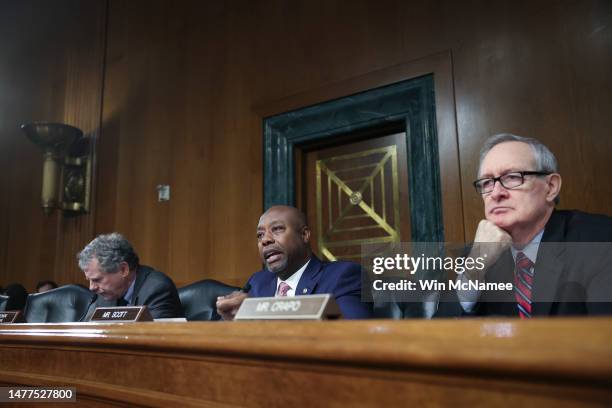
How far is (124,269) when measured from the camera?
2473mm

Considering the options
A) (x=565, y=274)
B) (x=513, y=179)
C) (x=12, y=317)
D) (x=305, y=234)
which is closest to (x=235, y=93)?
(x=305, y=234)

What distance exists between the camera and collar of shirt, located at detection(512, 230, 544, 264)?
137cm

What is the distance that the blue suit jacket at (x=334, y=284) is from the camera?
1.88m

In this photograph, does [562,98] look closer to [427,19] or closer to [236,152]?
[427,19]

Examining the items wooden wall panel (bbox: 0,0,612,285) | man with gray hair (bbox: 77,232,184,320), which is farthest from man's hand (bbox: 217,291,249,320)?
wooden wall panel (bbox: 0,0,612,285)

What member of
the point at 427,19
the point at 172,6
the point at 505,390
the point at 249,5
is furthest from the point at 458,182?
the point at 172,6

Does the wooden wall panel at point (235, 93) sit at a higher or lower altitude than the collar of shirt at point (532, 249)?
higher

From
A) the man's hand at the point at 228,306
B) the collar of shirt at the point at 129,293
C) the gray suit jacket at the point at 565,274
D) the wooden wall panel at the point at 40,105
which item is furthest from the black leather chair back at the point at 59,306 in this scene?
the gray suit jacket at the point at 565,274

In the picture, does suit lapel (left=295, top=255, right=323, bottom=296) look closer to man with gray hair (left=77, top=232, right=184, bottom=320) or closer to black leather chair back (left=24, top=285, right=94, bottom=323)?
man with gray hair (left=77, top=232, right=184, bottom=320)

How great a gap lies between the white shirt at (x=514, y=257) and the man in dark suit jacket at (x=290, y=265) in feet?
2.38

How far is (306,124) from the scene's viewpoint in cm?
345

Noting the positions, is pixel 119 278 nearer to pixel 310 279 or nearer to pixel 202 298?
pixel 202 298

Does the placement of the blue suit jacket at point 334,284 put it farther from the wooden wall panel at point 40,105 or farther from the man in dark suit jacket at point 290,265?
the wooden wall panel at point 40,105

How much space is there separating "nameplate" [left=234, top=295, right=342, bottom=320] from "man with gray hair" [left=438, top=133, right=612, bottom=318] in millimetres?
662
